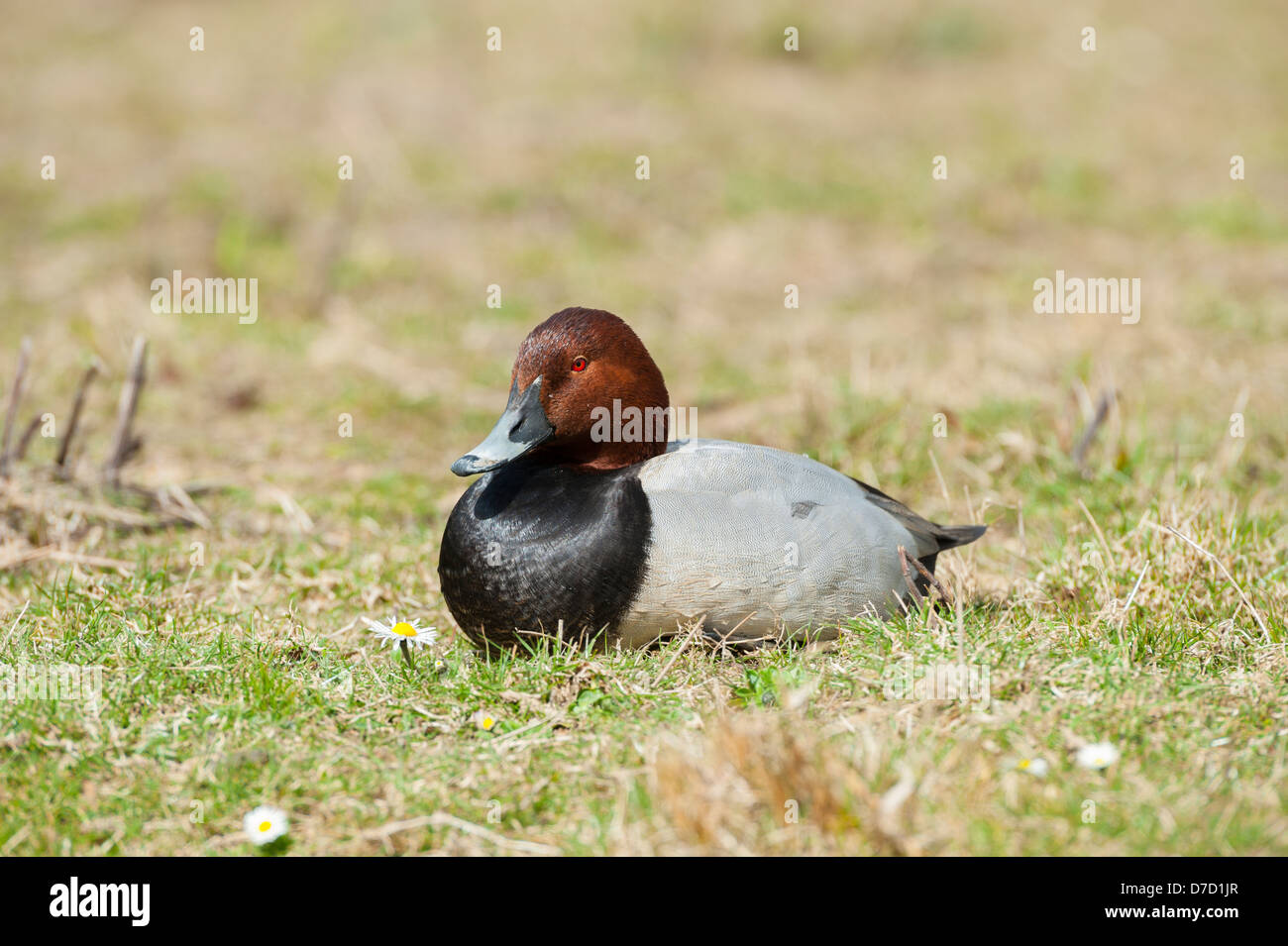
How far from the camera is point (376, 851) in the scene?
105 inches

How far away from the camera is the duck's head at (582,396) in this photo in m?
3.54

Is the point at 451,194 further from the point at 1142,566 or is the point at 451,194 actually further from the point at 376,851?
the point at 376,851

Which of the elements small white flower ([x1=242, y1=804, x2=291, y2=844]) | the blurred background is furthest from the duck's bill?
the blurred background

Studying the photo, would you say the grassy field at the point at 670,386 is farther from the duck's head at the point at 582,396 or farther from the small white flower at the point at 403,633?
the duck's head at the point at 582,396

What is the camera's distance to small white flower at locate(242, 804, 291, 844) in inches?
105

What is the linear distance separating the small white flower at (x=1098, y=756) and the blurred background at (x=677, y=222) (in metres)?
2.31

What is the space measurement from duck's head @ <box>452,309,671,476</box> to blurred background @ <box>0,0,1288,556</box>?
1671mm

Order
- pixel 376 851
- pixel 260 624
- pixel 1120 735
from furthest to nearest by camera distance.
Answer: pixel 260 624
pixel 1120 735
pixel 376 851

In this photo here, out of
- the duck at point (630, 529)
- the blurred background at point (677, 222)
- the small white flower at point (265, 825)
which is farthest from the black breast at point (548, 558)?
the blurred background at point (677, 222)

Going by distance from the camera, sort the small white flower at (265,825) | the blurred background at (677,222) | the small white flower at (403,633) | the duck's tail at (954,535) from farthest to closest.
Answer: the blurred background at (677,222) < the duck's tail at (954,535) < the small white flower at (403,633) < the small white flower at (265,825)

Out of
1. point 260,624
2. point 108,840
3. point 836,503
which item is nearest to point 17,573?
point 260,624

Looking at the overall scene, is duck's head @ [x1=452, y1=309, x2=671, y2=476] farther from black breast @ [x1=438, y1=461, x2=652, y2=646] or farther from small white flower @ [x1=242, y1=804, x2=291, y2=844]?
small white flower @ [x1=242, y1=804, x2=291, y2=844]

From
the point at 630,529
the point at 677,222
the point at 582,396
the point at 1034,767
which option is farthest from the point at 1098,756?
the point at 677,222

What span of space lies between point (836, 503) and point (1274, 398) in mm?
3657
